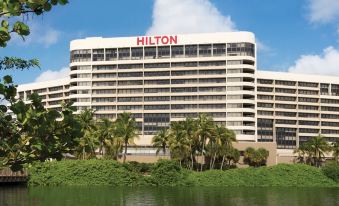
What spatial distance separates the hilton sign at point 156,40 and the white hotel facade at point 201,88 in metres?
0.34

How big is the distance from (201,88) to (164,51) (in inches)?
717

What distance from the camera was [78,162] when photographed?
379ft

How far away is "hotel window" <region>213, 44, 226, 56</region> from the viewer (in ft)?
547

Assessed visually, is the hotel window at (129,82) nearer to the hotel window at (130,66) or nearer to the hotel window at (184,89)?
the hotel window at (130,66)

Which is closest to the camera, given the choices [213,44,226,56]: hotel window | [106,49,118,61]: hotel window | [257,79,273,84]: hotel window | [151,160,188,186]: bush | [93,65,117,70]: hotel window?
[151,160,188,186]: bush

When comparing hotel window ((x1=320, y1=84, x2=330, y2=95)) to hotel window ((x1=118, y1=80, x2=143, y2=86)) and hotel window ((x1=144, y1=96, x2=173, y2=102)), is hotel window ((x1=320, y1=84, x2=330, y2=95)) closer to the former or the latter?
hotel window ((x1=144, y1=96, x2=173, y2=102))

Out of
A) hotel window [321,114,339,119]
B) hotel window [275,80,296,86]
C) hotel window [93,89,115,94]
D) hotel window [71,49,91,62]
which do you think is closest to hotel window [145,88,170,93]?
hotel window [93,89,115,94]

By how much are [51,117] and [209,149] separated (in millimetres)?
120853

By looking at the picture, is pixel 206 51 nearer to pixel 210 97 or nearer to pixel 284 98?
pixel 210 97

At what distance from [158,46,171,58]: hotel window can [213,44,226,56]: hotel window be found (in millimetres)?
15726

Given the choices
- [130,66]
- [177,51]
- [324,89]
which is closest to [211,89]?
[177,51]

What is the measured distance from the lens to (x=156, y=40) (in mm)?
170875

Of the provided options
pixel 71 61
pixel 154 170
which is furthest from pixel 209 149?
pixel 71 61

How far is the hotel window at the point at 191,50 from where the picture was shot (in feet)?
553
